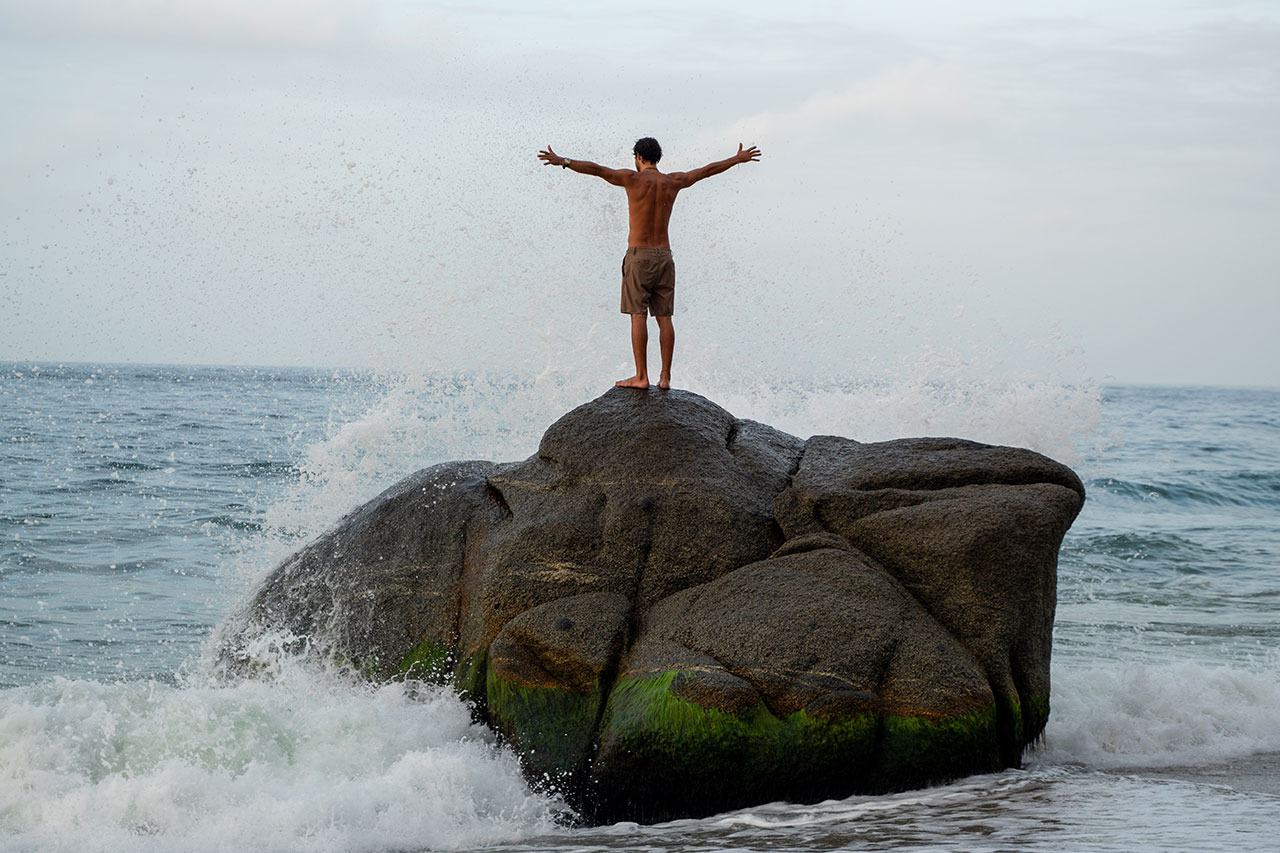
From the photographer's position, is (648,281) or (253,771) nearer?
(253,771)

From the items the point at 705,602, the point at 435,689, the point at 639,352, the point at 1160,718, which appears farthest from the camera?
the point at 639,352

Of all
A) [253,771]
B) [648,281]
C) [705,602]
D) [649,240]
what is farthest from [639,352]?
[253,771]

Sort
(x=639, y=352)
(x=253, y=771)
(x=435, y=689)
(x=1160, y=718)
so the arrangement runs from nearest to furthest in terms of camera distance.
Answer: (x=253, y=771) → (x=435, y=689) → (x=1160, y=718) → (x=639, y=352)

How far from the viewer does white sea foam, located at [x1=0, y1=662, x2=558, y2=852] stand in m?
4.49

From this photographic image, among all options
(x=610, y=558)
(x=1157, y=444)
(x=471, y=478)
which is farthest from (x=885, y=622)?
(x=1157, y=444)

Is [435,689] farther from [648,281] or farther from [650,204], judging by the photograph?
[650,204]

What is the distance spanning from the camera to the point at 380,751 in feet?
16.9

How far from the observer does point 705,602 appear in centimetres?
529

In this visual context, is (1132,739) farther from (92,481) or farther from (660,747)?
(92,481)

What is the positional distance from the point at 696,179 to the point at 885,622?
3.25m

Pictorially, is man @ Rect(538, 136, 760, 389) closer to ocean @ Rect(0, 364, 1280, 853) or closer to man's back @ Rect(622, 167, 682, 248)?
man's back @ Rect(622, 167, 682, 248)

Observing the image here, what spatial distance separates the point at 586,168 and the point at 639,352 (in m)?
1.21

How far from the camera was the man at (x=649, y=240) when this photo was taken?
6.84 metres

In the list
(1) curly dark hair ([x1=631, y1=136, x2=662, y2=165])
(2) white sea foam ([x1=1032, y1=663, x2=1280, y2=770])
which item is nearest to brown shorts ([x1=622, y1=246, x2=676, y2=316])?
(1) curly dark hair ([x1=631, y1=136, x2=662, y2=165])
